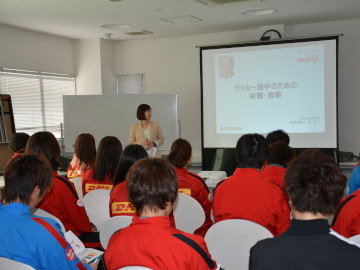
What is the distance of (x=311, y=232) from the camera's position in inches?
45.7

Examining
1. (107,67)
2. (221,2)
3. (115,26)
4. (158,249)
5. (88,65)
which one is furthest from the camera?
(107,67)

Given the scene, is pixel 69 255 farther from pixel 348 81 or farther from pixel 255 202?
pixel 348 81

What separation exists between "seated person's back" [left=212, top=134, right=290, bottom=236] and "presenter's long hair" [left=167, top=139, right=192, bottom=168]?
2.16 feet

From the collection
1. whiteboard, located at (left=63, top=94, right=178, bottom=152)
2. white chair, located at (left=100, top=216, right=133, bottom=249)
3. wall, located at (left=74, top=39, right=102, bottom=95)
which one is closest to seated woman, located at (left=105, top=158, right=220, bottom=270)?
white chair, located at (left=100, top=216, right=133, bottom=249)

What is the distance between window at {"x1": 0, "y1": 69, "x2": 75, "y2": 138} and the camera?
6.25 metres

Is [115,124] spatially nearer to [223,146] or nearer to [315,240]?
[223,146]

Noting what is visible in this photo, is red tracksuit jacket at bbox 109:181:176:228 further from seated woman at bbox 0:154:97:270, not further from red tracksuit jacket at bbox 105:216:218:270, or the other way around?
red tracksuit jacket at bbox 105:216:218:270

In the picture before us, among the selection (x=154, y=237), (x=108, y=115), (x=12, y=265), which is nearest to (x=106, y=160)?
(x=12, y=265)

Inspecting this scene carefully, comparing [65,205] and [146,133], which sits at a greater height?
[146,133]

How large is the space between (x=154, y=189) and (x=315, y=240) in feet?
1.96

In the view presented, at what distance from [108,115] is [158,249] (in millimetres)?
5780

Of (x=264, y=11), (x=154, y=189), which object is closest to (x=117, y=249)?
(x=154, y=189)

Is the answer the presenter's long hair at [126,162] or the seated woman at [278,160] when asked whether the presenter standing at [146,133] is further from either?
the presenter's long hair at [126,162]

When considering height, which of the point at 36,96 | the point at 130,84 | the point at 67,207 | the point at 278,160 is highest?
the point at 130,84
